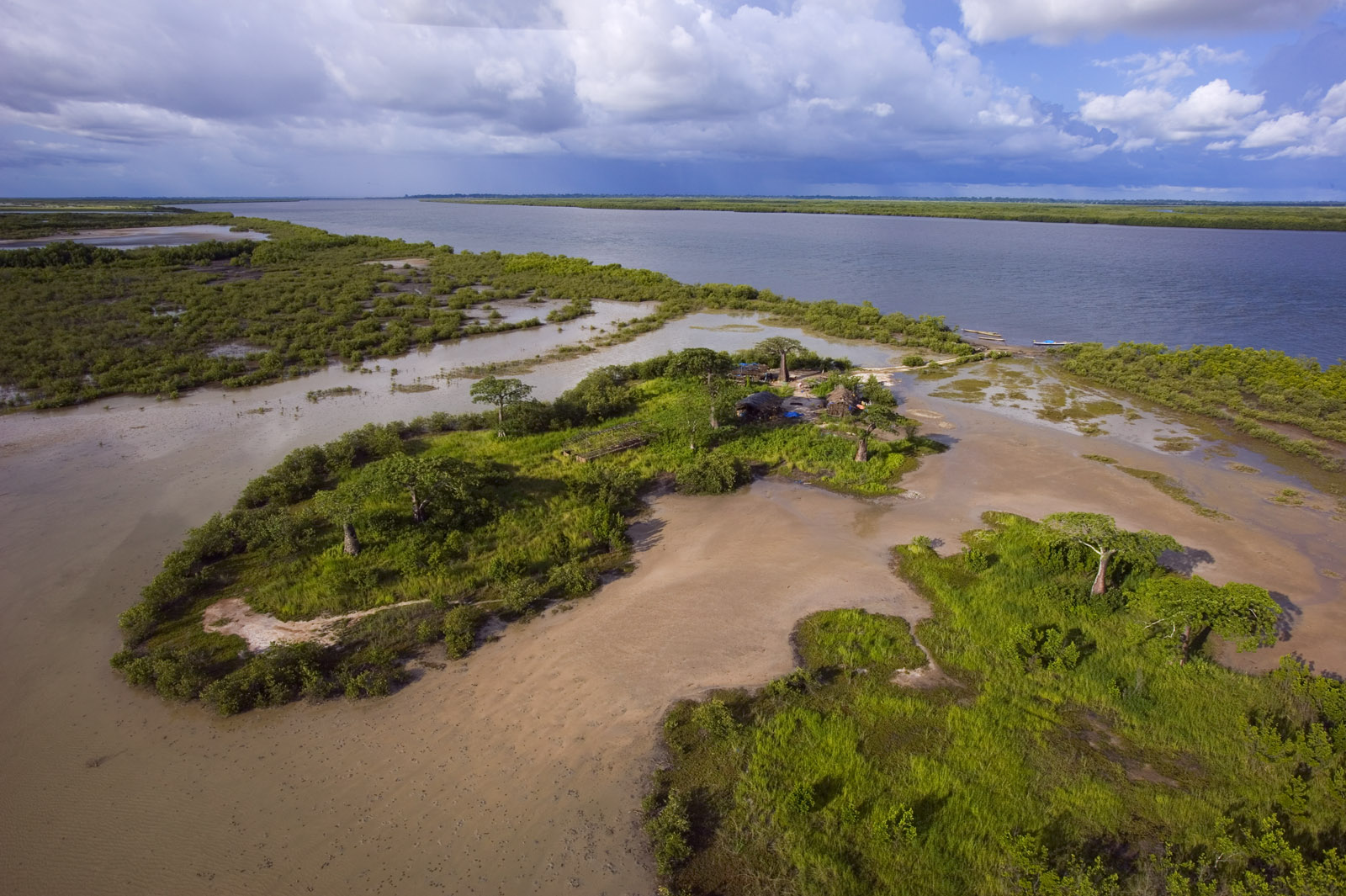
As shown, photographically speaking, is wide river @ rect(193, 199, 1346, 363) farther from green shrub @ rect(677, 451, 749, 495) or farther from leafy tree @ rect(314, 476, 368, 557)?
leafy tree @ rect(314, 476, 368, 557)

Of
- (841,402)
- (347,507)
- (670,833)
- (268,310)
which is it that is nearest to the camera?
(670,833)

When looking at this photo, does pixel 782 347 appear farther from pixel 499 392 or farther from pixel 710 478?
pixel 499 392

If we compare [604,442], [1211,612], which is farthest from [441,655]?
[1211,612]

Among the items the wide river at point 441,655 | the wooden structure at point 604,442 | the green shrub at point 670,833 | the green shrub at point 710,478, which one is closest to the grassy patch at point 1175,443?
the wide river at point 441,655

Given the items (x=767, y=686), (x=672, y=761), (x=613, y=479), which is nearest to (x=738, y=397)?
(x=613, y=479)

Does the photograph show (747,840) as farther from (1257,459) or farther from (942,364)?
(942,364)

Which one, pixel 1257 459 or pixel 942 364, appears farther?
pixel 942 364

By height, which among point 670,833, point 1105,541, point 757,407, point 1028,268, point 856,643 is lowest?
point 670,833
